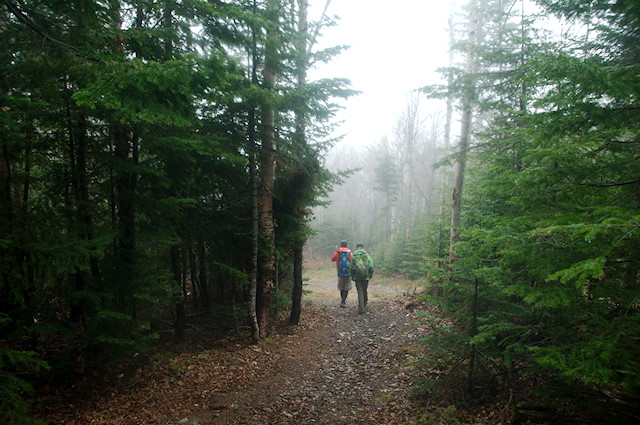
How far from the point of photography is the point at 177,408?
4.64 metres

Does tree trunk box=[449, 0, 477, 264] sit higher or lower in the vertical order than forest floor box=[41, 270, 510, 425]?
higher

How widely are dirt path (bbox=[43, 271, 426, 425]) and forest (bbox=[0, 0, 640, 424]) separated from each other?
613 mm

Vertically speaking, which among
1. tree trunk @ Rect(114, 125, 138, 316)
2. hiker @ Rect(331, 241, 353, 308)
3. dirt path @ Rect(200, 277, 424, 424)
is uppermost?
tree trunk @ Rect(114, 125, 138, 316)

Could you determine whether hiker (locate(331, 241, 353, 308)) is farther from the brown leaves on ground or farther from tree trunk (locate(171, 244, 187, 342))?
tree trunk (locate(171, 244, 187, 342))

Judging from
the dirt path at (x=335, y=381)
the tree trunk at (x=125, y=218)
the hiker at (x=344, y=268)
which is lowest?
the dirt path at (x=335, y=381)

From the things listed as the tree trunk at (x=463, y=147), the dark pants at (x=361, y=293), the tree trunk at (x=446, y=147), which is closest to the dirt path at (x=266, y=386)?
the dark pants at (x=361, y=293)

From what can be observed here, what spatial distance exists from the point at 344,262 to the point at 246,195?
219 inches

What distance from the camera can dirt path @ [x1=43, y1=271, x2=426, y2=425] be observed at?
447 centimetres

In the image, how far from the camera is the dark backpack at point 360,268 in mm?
10547

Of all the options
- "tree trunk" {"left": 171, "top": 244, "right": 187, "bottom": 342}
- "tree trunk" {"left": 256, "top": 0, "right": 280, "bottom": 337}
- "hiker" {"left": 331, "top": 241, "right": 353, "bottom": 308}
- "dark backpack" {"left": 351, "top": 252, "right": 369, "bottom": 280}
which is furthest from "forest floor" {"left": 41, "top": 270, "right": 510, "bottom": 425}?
"hiker" {"left": 331, "top": 241, "right": 353, "bottom": 308}

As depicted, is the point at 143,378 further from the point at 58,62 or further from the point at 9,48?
the point at 9,48

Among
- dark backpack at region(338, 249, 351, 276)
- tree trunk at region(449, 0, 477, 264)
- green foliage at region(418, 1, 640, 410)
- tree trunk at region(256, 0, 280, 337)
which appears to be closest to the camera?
green foliage at region(418, 1, 640, 410)

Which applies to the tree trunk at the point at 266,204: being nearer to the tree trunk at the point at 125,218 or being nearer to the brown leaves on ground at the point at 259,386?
the brown leaves on ground at the point at 259,386

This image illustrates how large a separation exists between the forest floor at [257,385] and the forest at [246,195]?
495 mm
